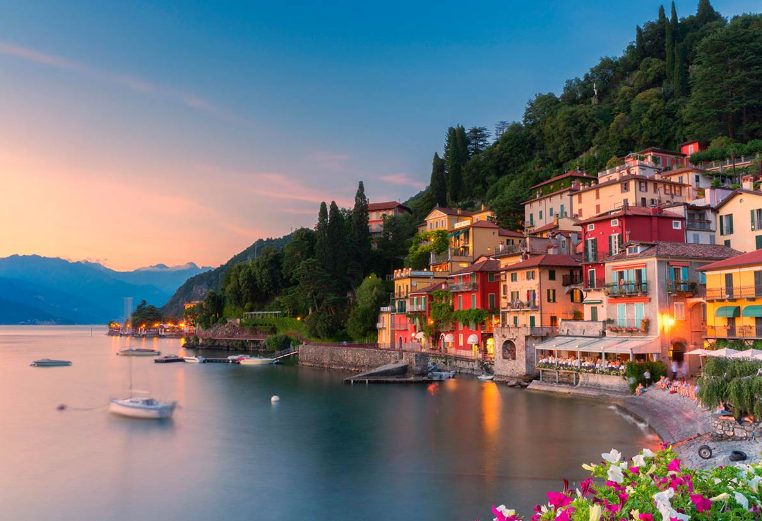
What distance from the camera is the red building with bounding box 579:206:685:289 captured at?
1581 inches

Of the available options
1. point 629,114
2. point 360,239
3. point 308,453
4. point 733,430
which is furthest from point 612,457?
point 629,114

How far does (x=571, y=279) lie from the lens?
45.7m

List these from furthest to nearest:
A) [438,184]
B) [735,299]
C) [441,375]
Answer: [438,184]
[441,375]
[735,299]

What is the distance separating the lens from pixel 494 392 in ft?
134

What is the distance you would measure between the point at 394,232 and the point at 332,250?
12816 millimetres

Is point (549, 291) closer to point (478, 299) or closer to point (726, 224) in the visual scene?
point (478, 299)

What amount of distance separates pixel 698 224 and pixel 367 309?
3691 centimetres

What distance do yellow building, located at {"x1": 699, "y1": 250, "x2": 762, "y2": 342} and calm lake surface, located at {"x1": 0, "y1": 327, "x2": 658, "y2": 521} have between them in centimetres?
722

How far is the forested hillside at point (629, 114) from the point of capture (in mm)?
65938

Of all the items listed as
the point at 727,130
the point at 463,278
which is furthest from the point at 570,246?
the point at 727,130

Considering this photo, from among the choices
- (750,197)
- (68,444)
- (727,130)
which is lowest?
(68,444)

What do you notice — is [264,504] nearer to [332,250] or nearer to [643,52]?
[332,250]

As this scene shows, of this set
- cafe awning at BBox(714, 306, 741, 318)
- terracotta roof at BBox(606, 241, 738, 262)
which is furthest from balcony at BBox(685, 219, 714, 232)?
cafe awning at BBox(714, 306, 741, 318)

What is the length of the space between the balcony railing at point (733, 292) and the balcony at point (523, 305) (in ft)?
46.6
